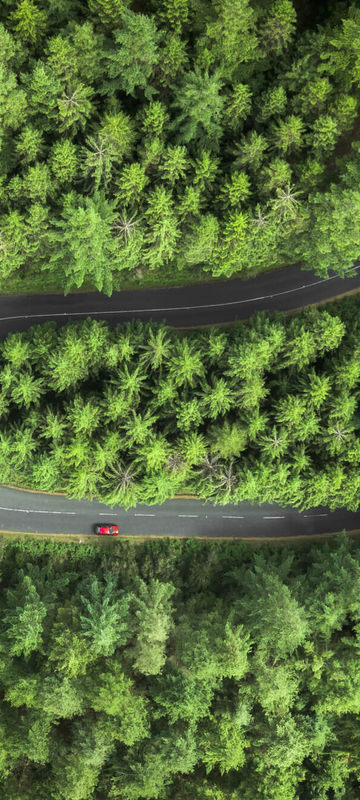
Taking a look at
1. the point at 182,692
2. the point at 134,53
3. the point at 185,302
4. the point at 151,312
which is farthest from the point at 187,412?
the point at 134,53

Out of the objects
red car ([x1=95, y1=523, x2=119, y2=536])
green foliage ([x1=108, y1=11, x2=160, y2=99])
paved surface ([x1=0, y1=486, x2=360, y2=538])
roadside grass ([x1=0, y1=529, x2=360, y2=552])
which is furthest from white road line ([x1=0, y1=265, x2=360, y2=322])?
roadside grass ([x1=0, y1=529, x2=360, y2=552])

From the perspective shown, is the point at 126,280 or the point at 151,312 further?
the point at 151,312

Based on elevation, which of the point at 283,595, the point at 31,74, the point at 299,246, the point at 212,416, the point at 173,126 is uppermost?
the point at 31,74

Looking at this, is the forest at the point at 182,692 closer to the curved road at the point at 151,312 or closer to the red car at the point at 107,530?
the red car at the point at 107,530

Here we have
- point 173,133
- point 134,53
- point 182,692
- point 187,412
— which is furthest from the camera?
point 187,412

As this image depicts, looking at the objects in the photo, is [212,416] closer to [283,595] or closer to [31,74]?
[283,595]

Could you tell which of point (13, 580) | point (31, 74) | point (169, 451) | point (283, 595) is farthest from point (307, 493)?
point (31, 74)

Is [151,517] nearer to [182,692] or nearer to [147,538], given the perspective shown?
[147,538]
